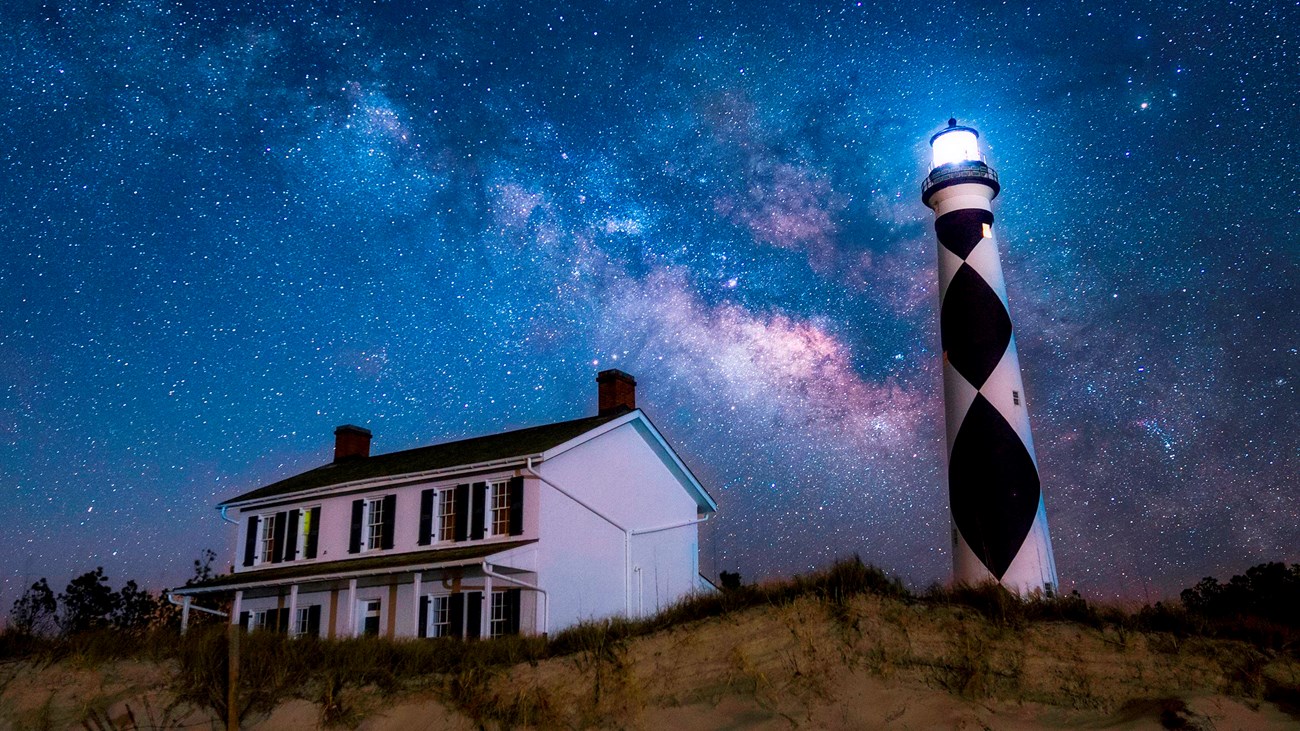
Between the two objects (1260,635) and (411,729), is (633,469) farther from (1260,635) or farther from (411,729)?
(1260,635)

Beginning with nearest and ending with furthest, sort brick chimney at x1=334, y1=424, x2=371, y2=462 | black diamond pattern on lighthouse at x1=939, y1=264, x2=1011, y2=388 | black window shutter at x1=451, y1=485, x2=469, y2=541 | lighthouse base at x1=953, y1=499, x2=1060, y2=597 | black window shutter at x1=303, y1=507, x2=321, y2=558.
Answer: lighthouse base at x1=953, y1=499, x2=1060, y2=597 < black diamond pattern on lighthouse at x1=939, y1=264, x2=1011, y2=388 < black window shutter at x1=451, y1=485, x2=469, y2=541 < black window shutter at x1=303, y1=507, x2=321, y2=558 < brick chimney at x1=334, y1=424, x2=371, y2=462

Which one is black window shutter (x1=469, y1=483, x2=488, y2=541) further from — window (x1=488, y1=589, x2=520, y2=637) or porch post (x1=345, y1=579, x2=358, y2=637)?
porch post (x1=345, y1=579, x2=358, y2=637)

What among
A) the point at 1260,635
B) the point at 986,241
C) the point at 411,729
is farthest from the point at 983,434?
the point at 411,729

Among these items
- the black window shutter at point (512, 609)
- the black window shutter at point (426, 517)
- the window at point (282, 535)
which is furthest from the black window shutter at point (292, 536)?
the black window shutter at point (512, 609)

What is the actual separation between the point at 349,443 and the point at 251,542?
4823 millimetres

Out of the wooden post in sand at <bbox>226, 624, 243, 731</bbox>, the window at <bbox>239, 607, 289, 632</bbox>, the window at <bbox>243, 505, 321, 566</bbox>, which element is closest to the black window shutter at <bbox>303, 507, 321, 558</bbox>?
the window at <bbox>243, 505, 321, 566</bbox>

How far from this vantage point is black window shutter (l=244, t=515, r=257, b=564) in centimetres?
2611

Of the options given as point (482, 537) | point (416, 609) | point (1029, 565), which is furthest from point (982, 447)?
point (416, 609)

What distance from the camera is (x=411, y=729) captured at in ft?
40.7

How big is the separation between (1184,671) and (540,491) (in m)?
13.9

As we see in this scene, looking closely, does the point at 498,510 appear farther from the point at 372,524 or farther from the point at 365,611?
the point at 365,611

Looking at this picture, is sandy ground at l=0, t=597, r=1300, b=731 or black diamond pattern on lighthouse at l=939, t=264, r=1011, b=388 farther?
black diamond pattern on lighthouse at l=939, t=264, r=1011, b=388

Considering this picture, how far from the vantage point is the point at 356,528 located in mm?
24250

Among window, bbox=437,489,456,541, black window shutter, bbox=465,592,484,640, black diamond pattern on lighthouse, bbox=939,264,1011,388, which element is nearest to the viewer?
black diamond pattern on lighthouse, bbox=939,264,1011,388
